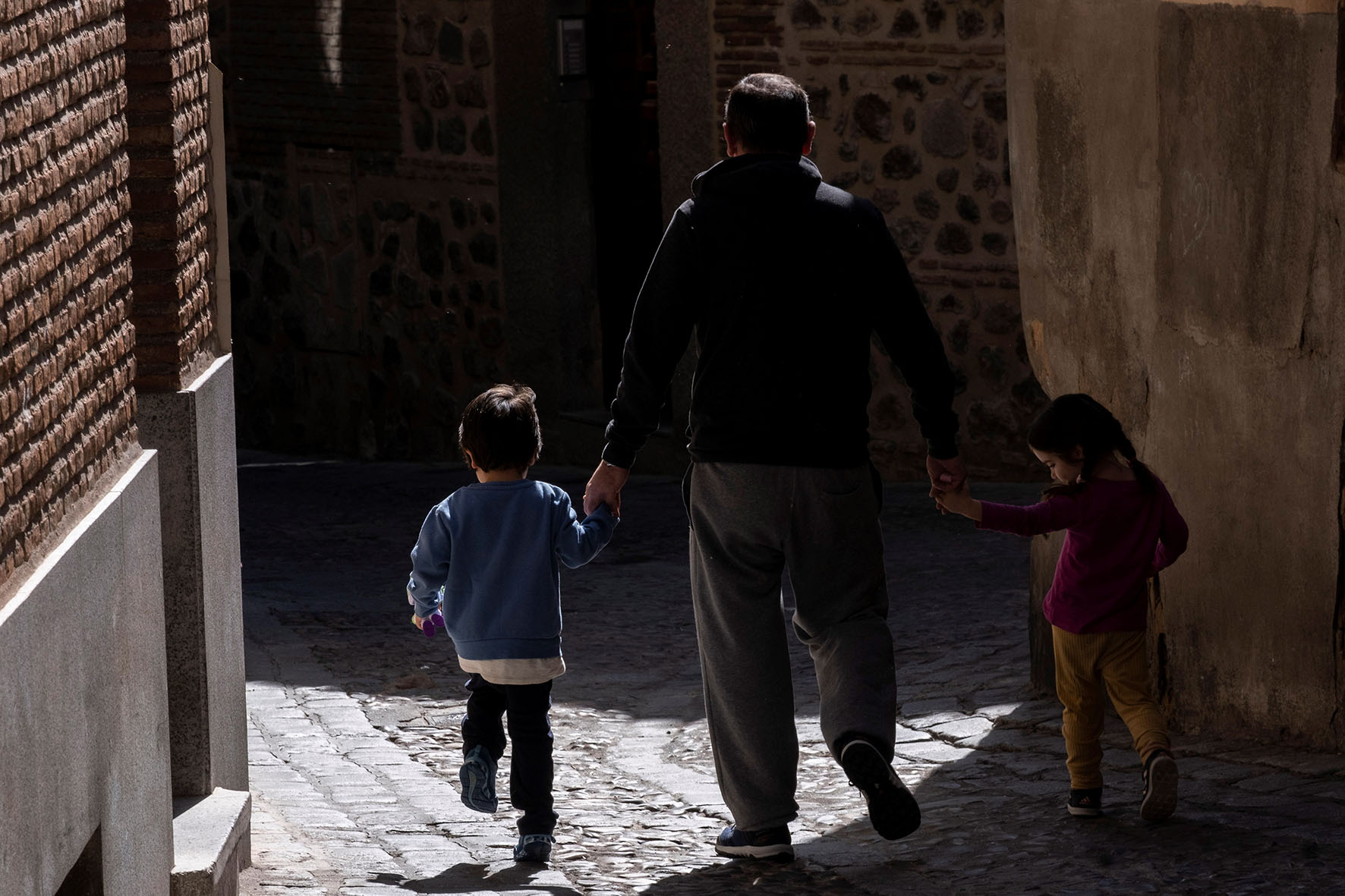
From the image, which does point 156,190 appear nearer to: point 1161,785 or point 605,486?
point 605,486

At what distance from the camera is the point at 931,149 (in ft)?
36.5

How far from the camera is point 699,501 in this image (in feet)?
15.6

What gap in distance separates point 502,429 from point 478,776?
0.88 meters

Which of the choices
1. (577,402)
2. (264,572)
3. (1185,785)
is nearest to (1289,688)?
(1185,785)

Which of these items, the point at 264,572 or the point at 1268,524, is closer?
the point at 1268,524

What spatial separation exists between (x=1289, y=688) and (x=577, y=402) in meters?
7.55

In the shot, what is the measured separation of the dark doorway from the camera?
1208 cm

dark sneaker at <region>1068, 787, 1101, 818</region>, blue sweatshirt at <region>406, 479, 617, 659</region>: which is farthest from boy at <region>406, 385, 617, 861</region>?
dark sneaker at <region>1068, 787, 1101, 818</region>

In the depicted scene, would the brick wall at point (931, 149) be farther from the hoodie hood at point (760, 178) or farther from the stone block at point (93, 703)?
the stone block at point (93, 703)

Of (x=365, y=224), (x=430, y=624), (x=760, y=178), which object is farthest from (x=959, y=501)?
(x=365, y=224)

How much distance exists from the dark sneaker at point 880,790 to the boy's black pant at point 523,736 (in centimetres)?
80

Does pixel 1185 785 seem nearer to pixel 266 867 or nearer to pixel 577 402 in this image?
pixel 266 867

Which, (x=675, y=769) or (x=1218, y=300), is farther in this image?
(x=675, y=769)

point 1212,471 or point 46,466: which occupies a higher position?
point 46,466
